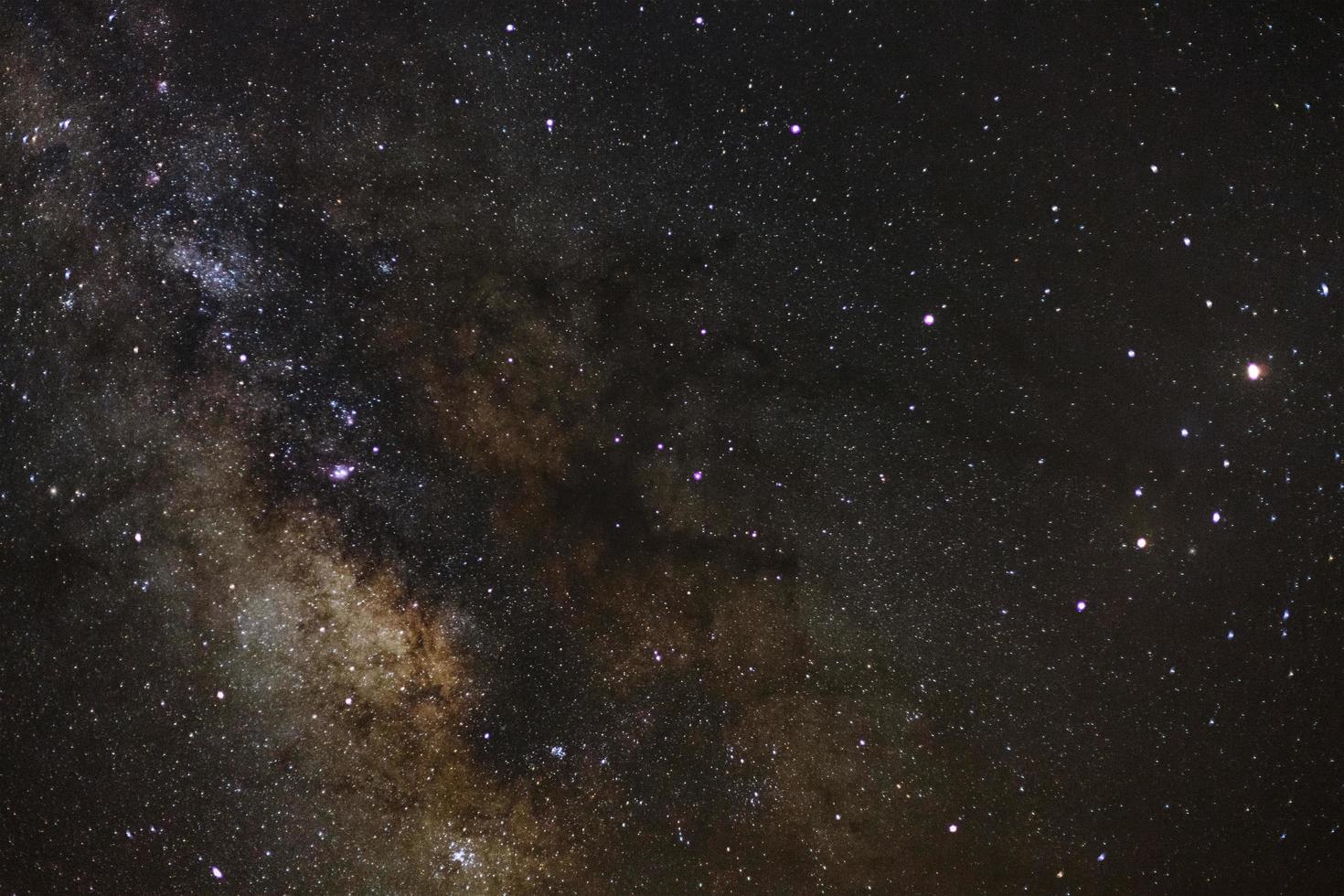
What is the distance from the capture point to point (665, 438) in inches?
61.4

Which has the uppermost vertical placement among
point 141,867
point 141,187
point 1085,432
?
point 141,187

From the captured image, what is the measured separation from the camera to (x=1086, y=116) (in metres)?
1.50

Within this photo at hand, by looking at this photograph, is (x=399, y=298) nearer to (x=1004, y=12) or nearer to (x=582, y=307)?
(x=582, y=307)

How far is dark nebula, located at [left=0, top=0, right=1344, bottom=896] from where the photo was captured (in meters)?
1.48

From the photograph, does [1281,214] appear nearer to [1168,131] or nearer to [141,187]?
[1168,131]

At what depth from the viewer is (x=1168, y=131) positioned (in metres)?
1.52

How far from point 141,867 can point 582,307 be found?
1.91 m

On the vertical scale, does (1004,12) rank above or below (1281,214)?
above

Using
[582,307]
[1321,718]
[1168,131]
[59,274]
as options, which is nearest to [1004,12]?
[1168,131]

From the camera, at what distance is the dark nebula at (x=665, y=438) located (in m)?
1.48

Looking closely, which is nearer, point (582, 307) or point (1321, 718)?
point (582, 307)

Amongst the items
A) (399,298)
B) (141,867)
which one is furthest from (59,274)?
(141,867)

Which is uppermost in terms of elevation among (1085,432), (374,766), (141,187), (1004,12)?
(1004,12)

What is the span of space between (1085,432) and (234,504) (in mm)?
2128
